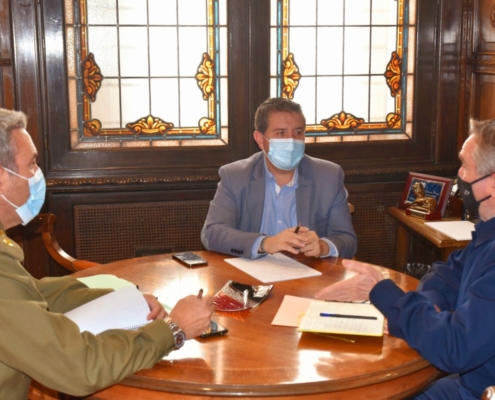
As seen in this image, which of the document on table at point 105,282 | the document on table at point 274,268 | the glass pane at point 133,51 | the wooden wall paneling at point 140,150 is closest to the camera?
the document on table at point 105,282

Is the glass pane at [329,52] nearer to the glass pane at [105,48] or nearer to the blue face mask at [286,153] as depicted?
the glass pane at [105,48]

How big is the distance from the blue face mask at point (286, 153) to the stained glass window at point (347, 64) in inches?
48.4

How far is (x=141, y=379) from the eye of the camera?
1.79 metres

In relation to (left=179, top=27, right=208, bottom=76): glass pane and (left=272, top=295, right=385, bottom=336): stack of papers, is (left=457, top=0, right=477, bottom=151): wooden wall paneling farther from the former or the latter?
(left=272, top=295, right=385, bottom=336): stack of papers

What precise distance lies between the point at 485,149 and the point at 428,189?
6.72ft

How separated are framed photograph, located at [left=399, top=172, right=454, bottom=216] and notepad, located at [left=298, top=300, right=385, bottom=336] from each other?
1929mm

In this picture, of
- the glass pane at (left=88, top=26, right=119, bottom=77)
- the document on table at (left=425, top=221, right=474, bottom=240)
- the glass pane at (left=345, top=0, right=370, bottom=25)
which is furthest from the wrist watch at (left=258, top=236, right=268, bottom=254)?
the glass pane at (left=345, top=0, right=370, bottom=25)

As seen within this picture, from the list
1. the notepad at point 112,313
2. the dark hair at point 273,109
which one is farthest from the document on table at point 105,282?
the dark hair at point 273,109

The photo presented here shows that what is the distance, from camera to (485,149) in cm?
209

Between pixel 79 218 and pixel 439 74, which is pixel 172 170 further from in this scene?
pixel 439 74

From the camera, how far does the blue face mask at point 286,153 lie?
319cm

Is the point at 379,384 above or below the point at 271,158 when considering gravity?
below

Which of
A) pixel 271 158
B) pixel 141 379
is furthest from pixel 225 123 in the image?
pixel 141 379

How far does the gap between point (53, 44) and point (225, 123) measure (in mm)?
1081
